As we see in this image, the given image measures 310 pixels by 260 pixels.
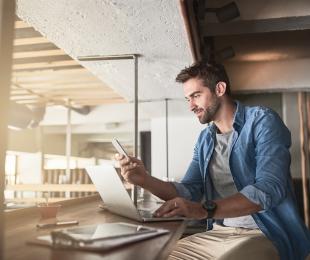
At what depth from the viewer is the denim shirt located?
1.53 meters

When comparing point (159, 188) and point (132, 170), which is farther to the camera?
point (159, 188)

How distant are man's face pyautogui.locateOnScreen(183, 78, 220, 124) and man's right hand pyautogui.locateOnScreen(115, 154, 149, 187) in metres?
0.54

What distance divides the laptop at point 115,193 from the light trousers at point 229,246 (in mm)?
256

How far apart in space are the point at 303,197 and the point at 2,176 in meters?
3.79

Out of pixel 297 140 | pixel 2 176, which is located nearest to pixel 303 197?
pixel 297 140

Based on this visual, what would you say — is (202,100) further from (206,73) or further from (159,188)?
(159,188)

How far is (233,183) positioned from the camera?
76.7 inches

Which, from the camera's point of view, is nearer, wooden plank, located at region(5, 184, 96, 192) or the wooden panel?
the wooden panel

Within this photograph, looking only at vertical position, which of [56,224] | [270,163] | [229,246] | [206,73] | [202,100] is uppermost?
[206,73]

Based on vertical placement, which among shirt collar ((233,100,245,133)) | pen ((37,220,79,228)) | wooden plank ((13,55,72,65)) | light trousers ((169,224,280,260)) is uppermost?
wooden plank ((13,55,72,65))

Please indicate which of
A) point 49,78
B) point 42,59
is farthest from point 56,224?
point 49,78

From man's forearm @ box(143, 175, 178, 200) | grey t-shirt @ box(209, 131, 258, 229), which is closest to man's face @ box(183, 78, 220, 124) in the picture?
grey t-shirt @ box(209, 131, 258, 229)

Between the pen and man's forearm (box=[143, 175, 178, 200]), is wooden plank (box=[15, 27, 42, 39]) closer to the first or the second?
man's forearm (box=[143, 175, 178, 200])

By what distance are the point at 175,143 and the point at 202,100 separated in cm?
247
